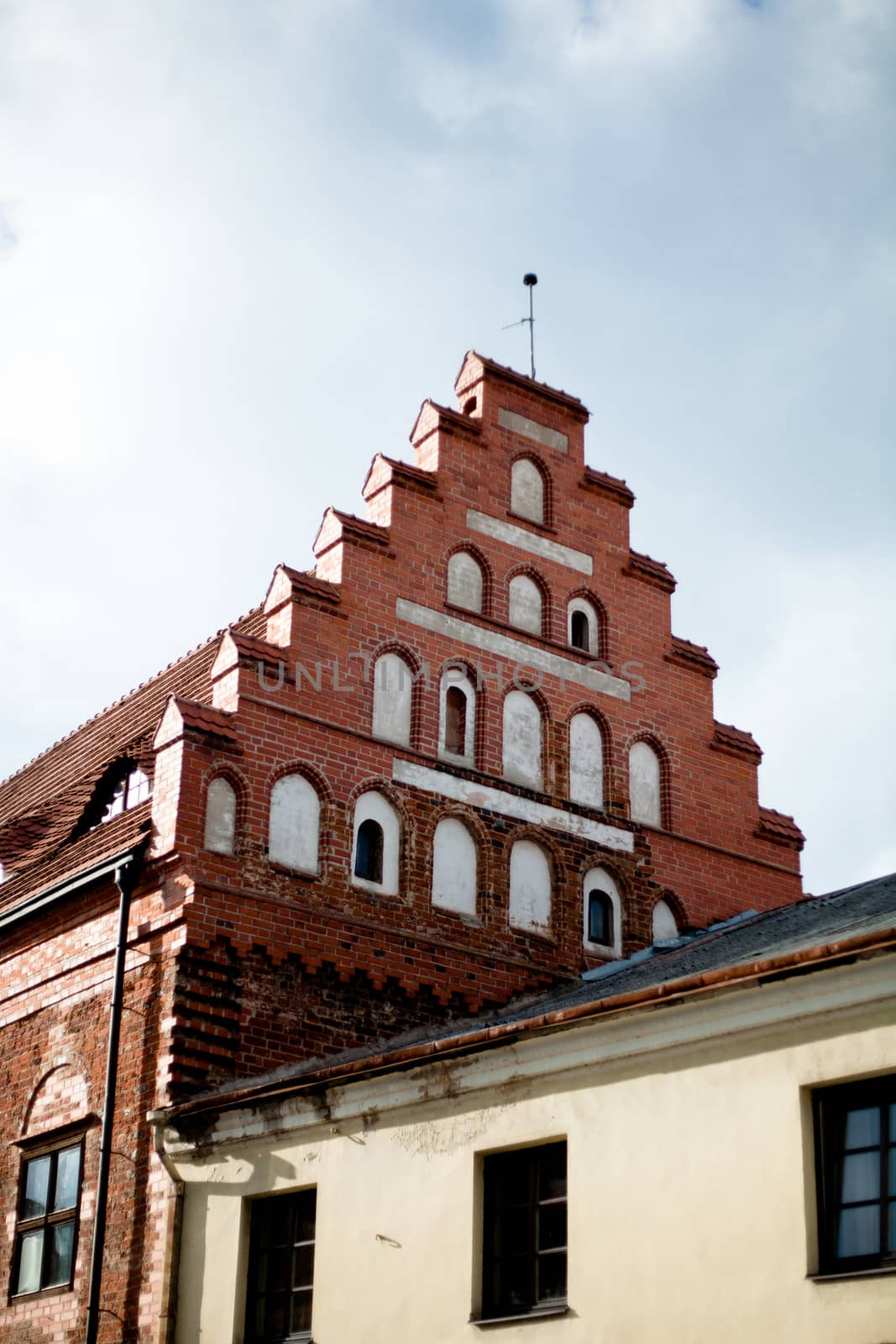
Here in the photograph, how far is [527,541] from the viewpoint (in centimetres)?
2231

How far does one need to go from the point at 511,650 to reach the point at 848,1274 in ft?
36.6

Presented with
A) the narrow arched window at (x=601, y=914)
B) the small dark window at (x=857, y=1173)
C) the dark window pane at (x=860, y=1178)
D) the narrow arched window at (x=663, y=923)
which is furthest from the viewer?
the narrow arched window at (x=663, y=923)

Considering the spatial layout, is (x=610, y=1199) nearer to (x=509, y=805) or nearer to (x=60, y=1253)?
(x=60, y=1253)

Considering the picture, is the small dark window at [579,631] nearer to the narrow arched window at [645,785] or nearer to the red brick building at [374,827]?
the red brick building at [374,827]

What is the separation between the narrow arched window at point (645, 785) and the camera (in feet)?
71.8

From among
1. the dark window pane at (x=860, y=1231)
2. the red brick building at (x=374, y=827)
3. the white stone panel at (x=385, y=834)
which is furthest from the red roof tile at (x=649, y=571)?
the dark window pane at (x=860, y=1231)

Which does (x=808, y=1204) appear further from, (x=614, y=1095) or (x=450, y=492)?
(x=450, y=492)

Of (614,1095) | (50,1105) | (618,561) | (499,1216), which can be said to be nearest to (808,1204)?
(614,1095)

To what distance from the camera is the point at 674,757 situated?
22344mm

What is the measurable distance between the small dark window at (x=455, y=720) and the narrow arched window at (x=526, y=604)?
1310 mm

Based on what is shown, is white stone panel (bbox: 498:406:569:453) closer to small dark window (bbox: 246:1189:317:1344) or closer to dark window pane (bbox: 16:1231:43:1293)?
small dark window (bbox: 246:1189:317:1344)

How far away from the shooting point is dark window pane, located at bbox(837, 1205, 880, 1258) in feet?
37.7

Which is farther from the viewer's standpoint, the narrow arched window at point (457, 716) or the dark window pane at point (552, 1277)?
the narrow arched window at point (457, 716)

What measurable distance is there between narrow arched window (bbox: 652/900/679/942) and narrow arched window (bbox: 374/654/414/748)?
3782 millimetres
